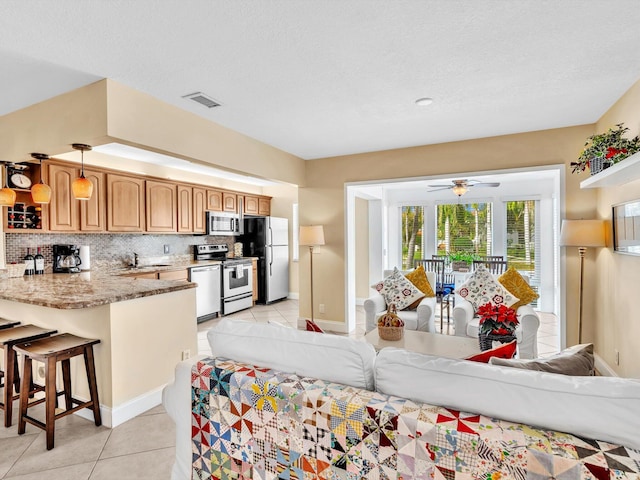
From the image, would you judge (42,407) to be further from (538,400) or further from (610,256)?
(610,256)

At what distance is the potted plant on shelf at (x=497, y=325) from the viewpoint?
246 cm

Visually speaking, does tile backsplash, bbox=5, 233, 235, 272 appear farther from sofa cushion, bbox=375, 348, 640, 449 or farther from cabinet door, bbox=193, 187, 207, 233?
sofa cushion, bbox=375, 348, 640, 449

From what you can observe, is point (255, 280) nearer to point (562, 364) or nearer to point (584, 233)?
point (584, 233)

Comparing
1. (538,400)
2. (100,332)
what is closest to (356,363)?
(538,400)

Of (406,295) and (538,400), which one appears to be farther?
(406,295)

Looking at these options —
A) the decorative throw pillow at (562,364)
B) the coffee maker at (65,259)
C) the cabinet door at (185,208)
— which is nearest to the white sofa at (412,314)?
the decorative throw pillow at (562,364)

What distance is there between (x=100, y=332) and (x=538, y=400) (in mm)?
2758

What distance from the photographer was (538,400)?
1.11 metres

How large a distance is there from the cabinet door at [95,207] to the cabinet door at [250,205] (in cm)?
265

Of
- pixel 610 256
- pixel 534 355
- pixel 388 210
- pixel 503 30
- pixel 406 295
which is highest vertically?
pixel 503 30

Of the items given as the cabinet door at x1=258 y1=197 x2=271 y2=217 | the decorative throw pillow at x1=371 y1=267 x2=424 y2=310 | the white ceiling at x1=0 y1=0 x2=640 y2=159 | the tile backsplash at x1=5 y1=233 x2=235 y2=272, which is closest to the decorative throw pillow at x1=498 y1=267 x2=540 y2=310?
the decorative throw pillow at x1=371 y1=267 x2=424 y2=310

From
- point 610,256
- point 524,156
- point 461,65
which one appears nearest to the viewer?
point 461,65

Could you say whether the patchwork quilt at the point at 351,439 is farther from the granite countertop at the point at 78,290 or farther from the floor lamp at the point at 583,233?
the floor lamp at the point at 583,233

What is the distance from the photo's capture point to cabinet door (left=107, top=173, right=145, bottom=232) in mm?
4469
